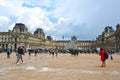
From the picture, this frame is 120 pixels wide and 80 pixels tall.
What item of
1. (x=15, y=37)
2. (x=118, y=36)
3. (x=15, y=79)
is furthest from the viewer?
(x=15, y=37)

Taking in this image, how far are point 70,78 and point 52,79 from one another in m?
1.13

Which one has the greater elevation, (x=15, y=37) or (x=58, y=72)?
(x=15, y=37)

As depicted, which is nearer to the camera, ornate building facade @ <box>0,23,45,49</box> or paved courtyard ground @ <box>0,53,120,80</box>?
paved courtyard ground @ <box>0,53,120,80</box>

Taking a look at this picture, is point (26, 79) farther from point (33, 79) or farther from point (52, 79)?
point (52, 79)

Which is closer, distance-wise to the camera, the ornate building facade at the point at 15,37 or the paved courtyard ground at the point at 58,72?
the paved courtyard ground at the point at 58,72

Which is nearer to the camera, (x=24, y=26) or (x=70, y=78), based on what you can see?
(x=70, y=78)

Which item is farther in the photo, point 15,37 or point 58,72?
point 15,37

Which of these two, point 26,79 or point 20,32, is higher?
point 20,32

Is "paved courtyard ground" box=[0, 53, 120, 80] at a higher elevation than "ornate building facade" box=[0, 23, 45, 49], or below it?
below

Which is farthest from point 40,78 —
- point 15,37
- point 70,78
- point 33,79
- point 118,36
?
point 15,37

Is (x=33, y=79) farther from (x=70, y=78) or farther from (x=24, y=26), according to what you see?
(x=24, y=26)

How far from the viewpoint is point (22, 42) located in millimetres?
181625

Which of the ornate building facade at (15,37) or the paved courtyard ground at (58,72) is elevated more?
the ornate building facade at (15,37)

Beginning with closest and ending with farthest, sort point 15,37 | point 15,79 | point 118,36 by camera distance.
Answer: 1. point 15,79
2. point 118,36
3. point 15,37
